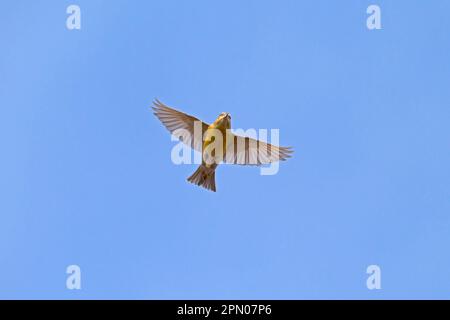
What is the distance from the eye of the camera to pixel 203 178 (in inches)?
657

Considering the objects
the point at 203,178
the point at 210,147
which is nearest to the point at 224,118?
the point at 210,147

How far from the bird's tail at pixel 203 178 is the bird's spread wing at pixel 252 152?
1.40 ft

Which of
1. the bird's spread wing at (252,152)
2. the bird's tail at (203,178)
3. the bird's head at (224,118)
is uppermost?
the bird's head at (224,118)

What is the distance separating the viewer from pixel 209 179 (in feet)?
54.8

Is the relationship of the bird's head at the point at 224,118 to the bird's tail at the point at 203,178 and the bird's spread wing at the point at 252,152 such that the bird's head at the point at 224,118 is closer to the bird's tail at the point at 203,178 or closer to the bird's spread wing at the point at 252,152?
the bird's spread wing at the point at 252,152

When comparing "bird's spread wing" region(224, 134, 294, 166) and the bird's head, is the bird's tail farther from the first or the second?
the bird's head

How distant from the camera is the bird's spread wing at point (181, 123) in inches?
658

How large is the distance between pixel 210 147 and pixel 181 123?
81 cm

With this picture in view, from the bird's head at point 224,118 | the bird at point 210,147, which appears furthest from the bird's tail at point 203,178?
the bird's head at point 224,118

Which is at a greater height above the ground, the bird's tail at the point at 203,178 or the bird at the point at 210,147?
the bird at the point at 210,147
